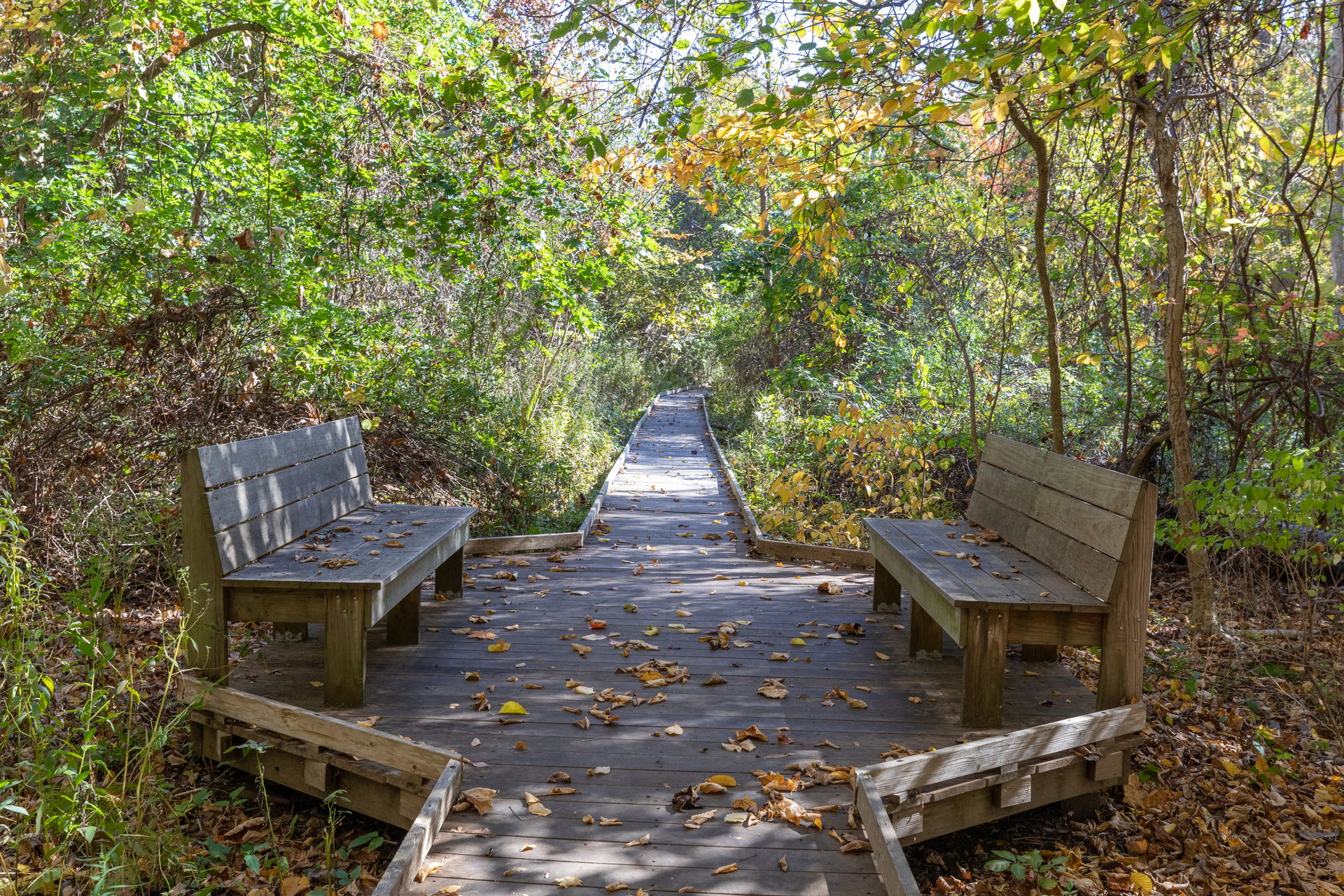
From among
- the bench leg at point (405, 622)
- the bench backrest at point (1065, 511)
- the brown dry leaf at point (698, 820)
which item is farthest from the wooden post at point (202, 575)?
the bench backrest at point (1065, 511)

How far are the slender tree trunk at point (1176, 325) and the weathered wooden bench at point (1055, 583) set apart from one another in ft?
3.76

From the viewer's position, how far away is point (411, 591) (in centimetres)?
482

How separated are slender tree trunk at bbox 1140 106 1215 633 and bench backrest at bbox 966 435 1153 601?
3.07 ft

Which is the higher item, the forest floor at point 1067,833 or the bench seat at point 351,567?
the bench seat at point 351,567

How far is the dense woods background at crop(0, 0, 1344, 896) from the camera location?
11.9ft

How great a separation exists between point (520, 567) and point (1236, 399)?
17.8ft

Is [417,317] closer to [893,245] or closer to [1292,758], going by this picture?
[893,245]

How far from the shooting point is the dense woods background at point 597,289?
11.9ft

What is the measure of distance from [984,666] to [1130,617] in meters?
0.62

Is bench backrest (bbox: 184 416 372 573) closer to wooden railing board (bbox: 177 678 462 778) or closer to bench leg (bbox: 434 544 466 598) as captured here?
wooden railing board (bbox: 177 678 462 778)

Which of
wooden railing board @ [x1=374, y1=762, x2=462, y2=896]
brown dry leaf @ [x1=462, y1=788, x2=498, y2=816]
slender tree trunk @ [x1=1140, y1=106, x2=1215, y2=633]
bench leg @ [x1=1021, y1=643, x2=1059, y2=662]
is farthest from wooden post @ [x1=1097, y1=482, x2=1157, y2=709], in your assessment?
wooden railing board @ [x1=374, y1=762, x2=462, y2=896]

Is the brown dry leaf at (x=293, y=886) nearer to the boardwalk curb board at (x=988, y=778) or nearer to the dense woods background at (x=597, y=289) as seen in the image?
the dense woods background at (x=597, y=289)

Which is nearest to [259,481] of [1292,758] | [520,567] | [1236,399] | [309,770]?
[309,770]

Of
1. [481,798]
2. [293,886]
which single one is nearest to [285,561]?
[293,886]
